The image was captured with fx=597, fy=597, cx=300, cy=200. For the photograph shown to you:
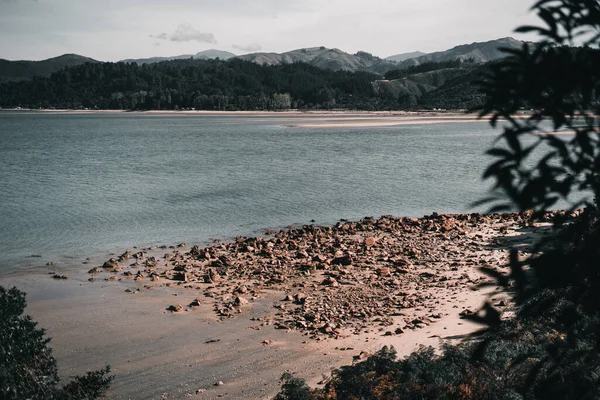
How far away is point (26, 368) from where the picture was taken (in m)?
7.62

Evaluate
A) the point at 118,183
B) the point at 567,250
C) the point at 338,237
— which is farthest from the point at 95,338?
the point at 118,183

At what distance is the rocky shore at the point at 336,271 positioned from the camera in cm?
1198

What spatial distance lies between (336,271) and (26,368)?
849cm

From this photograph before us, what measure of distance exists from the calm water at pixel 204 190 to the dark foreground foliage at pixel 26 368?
7.07 m

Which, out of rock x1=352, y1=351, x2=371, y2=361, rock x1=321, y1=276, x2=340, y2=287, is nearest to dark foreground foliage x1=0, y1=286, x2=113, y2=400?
rock x1=352, y1=351, x2=371, y2=361

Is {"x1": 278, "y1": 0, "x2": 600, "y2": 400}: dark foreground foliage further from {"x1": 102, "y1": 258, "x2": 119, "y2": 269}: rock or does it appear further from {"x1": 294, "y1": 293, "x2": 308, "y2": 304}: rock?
{"x1": 102, "y1": 258, "x2": 119, "y2": 269}: rock

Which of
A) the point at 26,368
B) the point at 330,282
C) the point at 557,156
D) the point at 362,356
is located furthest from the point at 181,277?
the point at 557,156

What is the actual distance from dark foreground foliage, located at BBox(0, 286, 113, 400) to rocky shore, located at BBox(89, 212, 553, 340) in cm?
390

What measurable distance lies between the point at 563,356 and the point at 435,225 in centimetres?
1742

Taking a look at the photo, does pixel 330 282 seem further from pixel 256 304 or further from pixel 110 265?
pixel 110 265

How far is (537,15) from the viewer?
300 centimetres

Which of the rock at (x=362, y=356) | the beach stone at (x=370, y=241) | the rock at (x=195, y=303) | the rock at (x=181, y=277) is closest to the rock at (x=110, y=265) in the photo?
the rock at (x=181, y=277)

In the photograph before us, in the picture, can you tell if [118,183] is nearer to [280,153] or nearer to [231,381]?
Answer: [280,153]

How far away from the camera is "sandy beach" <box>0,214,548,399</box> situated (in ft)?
32.8
